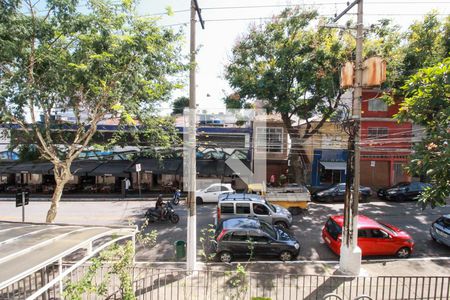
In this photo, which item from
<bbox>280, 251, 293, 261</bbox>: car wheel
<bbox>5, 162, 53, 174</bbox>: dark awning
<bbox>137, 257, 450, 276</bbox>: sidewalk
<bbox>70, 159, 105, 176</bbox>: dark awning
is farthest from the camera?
<bbox>5, 162, 53, 174</bbox>: dark awning

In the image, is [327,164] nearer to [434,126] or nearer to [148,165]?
[148,165]

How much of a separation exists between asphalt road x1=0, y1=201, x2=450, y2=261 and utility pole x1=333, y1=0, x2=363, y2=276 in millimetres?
1587

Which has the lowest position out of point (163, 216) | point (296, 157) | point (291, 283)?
point (291, 283)

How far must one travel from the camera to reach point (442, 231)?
38.3ft

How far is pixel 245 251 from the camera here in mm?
10500

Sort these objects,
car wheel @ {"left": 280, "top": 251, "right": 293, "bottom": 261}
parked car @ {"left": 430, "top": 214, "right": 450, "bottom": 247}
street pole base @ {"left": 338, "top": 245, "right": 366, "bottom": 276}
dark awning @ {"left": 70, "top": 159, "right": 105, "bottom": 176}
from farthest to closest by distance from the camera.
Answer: dark awning @ {"left": 70, "top": 159, "right": 105, "bottom": 176}
parked car @ {"left": 430, "top": 214, "right": 450, "bottom": 247}
car wheel @ {"left": 280, "top": 251, "right": 293, "bottom": 261}
street pole base @ {"left": 338, "top": 245, "right": 366, "bottom": 276}

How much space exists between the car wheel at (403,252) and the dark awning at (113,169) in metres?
17.4

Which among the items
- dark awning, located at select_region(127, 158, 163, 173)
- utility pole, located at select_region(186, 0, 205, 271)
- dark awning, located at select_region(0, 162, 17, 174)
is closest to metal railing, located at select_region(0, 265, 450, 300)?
utility pole, located at select_region(186, 0, 205, 271)

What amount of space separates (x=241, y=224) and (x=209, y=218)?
572 cm

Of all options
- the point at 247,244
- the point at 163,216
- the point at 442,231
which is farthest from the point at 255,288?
the point at 442,231

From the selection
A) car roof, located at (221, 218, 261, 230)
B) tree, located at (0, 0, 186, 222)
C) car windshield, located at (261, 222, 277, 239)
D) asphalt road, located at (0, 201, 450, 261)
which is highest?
tree, located at (0, 0, 186, 222)

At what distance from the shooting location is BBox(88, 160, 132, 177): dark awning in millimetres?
21234

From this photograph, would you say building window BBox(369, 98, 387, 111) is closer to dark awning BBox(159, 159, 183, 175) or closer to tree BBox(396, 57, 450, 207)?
dark awning BBox(159, 159, 183, 175)

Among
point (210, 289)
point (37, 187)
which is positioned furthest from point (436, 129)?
point (37, 187)
